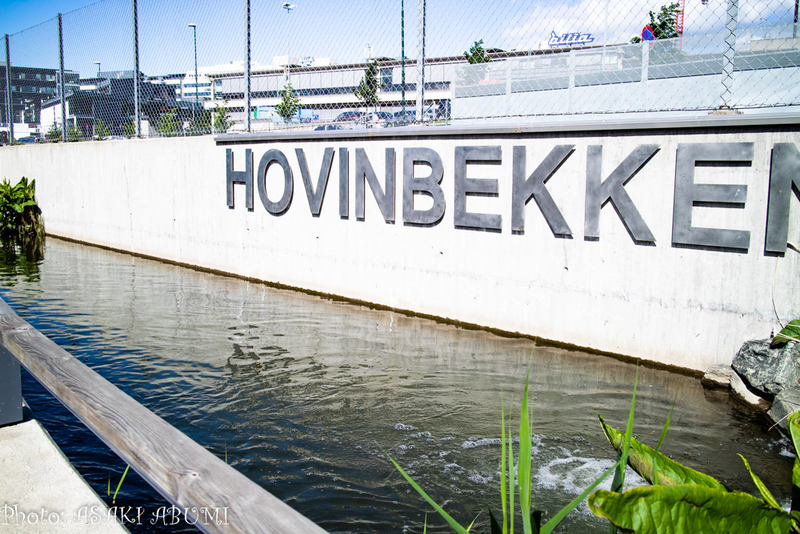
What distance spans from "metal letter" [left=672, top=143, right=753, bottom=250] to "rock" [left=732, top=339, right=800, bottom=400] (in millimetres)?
771

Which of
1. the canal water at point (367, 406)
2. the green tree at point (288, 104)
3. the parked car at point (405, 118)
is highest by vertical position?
the green tree at point (288, 104)

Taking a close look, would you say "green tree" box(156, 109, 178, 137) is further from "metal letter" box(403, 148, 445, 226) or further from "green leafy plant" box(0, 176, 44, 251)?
"metal letter" box(403, 148, 445, 226)

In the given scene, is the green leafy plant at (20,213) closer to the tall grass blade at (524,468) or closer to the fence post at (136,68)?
the fence post at (136,68)

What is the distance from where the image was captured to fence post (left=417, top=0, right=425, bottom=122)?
22.1 feet

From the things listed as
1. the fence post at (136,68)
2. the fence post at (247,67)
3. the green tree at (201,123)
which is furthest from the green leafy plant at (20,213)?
the fence post at (247,67)

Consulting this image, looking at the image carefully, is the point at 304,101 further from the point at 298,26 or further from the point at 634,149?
the point at 634,149

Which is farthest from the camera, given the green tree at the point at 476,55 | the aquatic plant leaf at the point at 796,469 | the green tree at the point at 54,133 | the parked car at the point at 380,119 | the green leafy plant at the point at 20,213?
the green tree at the point at 54,133

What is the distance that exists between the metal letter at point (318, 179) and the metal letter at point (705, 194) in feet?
12.8

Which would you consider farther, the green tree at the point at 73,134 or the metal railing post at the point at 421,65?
the green tree at the point at 73,134

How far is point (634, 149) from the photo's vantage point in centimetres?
515

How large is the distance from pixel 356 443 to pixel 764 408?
2853mm

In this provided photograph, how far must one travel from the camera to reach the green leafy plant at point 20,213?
43.1 feet

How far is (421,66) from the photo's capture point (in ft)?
22.6

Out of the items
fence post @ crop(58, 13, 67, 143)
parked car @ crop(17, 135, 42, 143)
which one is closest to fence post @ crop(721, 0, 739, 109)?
fence post @ crop(58, 13, 67, 143)
